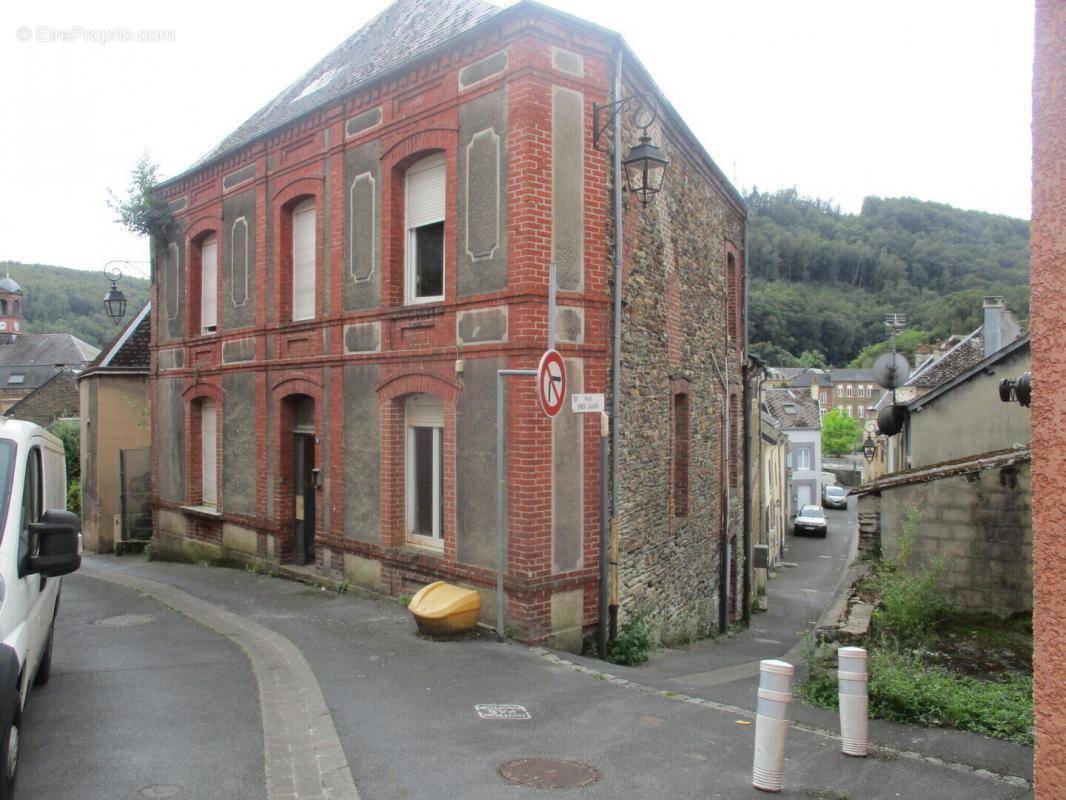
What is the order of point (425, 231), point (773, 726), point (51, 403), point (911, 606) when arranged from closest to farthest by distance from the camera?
1. point (773, 726)
2. point (911, 606)
3. point (425, 231)
4. point (51, 403)

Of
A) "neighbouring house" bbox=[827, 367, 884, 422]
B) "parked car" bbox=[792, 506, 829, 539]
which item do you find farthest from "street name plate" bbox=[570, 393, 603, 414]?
"neighbouring house" bbox=[827, 367, 884, 422]

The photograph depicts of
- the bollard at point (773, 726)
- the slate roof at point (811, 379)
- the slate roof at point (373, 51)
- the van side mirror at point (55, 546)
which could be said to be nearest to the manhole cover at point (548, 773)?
the bollard at point (773, 726)

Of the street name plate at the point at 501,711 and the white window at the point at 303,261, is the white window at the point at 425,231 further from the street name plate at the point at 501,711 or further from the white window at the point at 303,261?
the street name plate at the point at 501,711

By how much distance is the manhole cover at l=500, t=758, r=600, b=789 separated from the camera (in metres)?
5.38

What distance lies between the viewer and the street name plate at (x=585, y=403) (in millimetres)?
9367

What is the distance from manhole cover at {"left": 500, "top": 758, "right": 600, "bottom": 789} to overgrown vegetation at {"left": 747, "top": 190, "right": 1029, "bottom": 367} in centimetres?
10278

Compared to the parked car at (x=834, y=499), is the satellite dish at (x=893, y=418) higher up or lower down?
higher up

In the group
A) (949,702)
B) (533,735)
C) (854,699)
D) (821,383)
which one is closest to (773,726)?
(854,699)

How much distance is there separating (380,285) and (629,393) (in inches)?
145

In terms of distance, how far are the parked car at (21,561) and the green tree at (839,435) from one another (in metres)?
89.5

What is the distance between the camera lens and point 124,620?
34.9 ft

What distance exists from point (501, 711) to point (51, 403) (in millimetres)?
50521

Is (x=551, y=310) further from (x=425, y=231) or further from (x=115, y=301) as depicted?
(x=115, y=301)

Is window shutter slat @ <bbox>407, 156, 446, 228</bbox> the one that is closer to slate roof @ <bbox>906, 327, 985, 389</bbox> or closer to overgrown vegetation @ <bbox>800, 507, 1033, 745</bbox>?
overgrown vegetation @ <bbox>800, 507, 1033, 745</bbox>
